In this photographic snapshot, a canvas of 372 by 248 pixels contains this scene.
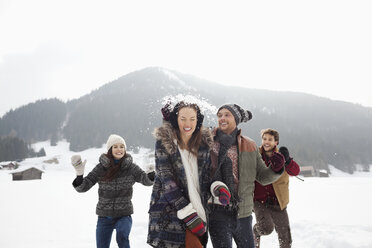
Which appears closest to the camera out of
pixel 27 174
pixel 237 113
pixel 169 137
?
pixel 169 137

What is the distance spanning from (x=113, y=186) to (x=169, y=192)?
1.70 metres

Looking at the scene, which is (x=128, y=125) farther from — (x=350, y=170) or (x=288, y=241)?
(x=288, y=241)

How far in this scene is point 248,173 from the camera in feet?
8.96

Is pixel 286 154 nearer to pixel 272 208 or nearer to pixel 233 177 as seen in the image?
pixel 272 208

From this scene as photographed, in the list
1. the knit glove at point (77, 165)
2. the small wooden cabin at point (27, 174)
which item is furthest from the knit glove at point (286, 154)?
the small wooden cabin at point (27, 174)

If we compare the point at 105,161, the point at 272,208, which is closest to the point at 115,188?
the point at 105,161

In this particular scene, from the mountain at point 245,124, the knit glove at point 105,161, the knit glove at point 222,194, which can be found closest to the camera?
the knit glove at point 222,194

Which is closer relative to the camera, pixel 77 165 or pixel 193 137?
pixel 193 137

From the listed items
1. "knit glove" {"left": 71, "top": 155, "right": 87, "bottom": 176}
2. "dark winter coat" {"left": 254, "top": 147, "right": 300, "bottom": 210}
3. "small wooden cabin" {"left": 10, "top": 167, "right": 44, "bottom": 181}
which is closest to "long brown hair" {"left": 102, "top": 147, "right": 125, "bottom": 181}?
"knit glove" {"left": 71, "top": 155, "right": 87, "bottom": 176}

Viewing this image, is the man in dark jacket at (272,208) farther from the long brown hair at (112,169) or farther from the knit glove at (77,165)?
the knit glove at (77,165)

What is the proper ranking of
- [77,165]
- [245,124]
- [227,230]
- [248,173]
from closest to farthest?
[227,230] < [248,173] < [77,165] < [245,124]

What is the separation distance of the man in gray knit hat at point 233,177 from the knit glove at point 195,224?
0.26m

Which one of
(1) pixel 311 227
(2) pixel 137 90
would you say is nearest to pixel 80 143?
(2) pixel 137 90

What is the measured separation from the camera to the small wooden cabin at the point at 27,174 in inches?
1341
